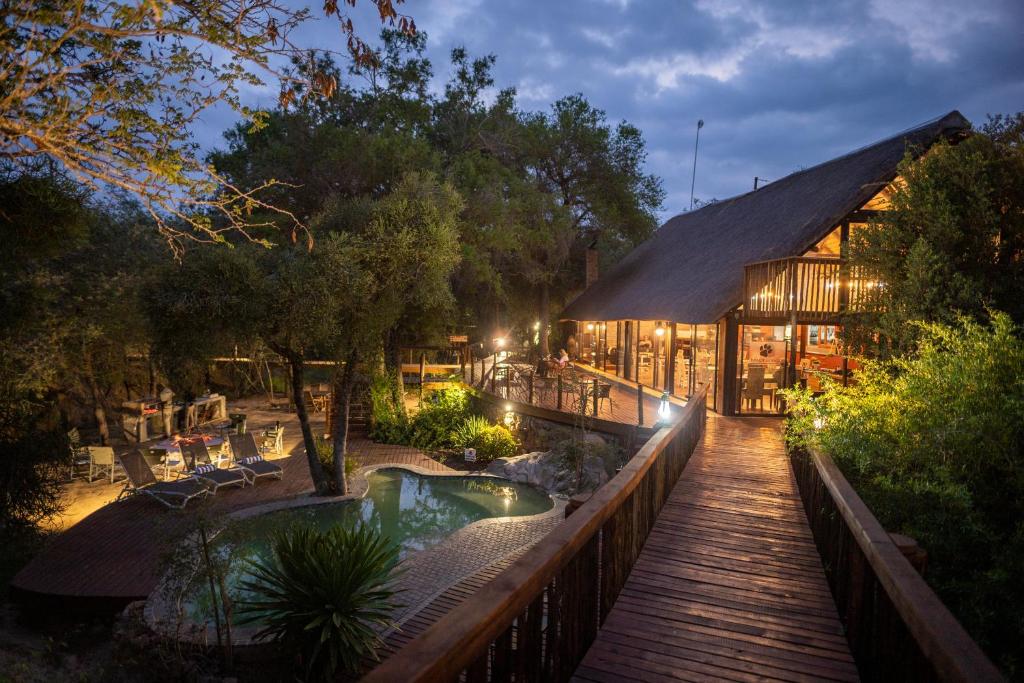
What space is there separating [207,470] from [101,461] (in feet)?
10.6

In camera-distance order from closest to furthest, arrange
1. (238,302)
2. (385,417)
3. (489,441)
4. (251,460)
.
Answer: (238,302) → (251,460) → (489,441) → (385,417)

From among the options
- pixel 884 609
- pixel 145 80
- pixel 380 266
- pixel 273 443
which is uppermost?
pixel 145 80

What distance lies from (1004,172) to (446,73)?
20.9 m

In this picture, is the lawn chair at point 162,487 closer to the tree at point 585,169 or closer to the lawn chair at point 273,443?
the lawn chair at point 273,443

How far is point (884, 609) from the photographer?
2746 millimetres

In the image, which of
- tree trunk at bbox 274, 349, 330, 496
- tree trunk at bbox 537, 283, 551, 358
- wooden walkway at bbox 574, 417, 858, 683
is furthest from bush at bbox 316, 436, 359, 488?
tree trunk at bbox 537, 283, 551, 358

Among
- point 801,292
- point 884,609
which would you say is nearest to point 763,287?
point 801,292

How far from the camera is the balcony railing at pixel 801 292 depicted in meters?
12.3

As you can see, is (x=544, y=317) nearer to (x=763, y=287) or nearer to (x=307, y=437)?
(x=763, y=287)

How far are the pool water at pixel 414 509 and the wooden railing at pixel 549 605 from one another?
5.77m

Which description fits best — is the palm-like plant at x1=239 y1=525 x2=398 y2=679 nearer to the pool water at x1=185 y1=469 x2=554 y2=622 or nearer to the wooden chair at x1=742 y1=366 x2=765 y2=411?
the pool water at x1=185 y1=469 x2=554 y2=622

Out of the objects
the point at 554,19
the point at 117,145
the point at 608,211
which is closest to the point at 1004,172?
the point at 117,145

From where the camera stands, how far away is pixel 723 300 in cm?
1264

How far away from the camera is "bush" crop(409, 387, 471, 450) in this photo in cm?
1641
